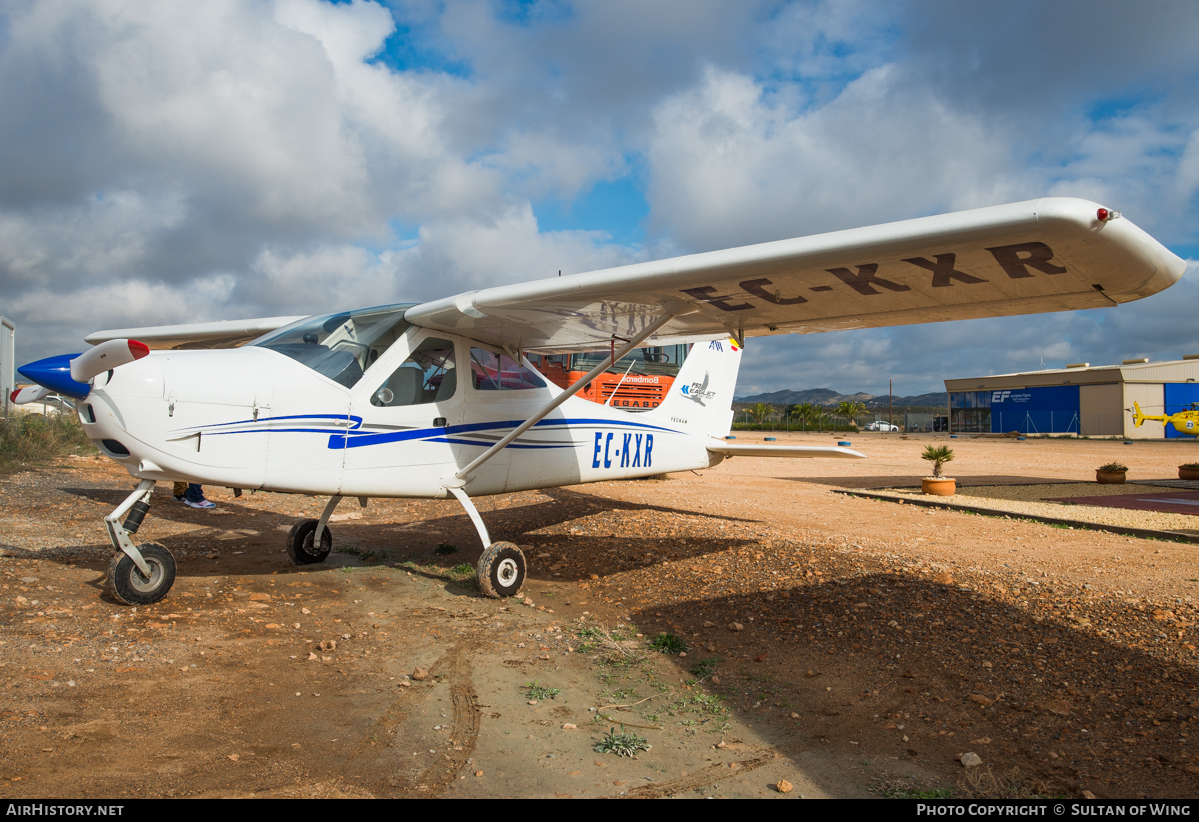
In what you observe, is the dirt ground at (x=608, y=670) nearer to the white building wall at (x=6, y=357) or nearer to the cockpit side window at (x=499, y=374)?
the cockpit side window at (x=499, y=374)

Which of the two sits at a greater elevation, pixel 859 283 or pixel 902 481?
pixel 859 283

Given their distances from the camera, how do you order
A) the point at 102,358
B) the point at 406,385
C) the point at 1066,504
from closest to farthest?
the point at 102,358 → the point at 406,385 → the point at 1066,504

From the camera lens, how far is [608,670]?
13.8ft

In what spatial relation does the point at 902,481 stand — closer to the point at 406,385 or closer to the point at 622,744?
the point at 406,385

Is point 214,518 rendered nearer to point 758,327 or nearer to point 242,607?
point 242,607

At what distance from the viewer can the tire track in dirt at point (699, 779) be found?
270 centimetres

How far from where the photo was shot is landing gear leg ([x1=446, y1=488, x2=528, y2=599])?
584cm

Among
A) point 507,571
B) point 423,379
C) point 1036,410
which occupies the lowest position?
point 507,571

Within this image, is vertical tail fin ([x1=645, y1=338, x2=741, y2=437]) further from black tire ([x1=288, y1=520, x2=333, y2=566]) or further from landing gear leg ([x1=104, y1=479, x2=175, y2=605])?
landing gear leg ([x1=104, y1=479, x2=175, y2=605])

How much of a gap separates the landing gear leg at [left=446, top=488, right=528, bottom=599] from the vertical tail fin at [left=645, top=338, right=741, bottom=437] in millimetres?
3185

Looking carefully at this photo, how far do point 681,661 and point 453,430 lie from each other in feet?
10.4

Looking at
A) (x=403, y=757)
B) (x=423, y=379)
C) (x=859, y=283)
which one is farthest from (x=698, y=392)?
(x=403, y=757)

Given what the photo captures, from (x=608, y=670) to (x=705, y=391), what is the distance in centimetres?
574

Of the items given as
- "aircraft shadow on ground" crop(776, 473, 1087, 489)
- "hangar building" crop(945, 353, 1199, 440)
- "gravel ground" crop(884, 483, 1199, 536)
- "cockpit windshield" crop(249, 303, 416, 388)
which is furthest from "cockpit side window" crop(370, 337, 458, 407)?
"hangar building" crop(945, 353, 1199, 440)
